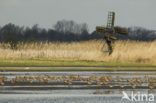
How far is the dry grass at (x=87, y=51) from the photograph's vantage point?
33.9m

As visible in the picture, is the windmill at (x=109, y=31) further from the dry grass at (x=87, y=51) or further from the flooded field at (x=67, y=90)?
the flooded field at (x=67, y=90)

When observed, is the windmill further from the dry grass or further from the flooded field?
the flooded field

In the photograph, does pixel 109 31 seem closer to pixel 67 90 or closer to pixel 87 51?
pixel 87 51

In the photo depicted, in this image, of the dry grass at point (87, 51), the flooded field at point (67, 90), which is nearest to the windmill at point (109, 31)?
the dry grass at point (87, 51)

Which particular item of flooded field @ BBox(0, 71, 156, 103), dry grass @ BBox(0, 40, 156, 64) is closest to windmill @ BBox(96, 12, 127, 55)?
dry grass @ BBox(0, 40, 156, 64)

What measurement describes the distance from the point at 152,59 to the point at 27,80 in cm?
1701

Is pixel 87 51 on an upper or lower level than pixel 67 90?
upper

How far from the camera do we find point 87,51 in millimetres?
36812

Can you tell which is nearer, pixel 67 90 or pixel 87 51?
pixel 67 90

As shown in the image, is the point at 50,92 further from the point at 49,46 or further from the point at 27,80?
the point at 49,46

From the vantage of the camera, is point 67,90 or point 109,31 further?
point 109,31

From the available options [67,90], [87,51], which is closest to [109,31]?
[87,51]

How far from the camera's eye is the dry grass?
1335 inches

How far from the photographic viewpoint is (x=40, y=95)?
13.8m
